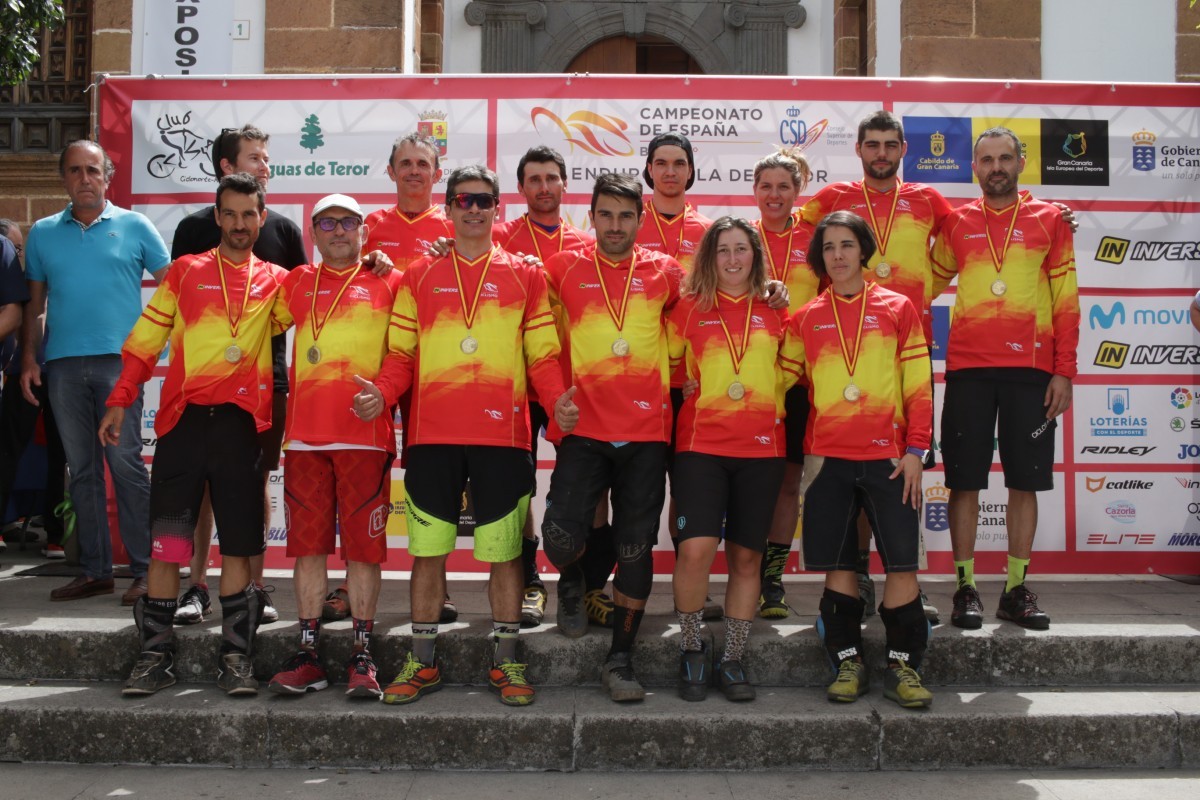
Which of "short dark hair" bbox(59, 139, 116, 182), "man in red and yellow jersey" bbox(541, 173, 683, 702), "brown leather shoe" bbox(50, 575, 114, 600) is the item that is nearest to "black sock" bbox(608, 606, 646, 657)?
"man in red and yellow jersey" bbox(541, 173, 683, 702)

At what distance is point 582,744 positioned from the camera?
13.5ft

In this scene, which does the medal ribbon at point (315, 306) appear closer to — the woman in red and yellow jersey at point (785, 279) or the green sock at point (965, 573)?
the woman in red and yellow jersey at point (785, 279)

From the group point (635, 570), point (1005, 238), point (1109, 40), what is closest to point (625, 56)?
point (1109, 40)

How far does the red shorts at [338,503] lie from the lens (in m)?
4.34

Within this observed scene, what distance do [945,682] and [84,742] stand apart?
3473 mm

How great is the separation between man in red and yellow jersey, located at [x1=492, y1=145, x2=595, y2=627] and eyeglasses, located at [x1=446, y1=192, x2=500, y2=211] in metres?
0.43

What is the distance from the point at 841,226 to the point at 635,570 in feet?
5.35

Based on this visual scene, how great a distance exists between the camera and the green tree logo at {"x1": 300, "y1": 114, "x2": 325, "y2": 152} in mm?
6152

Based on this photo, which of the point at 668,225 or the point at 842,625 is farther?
the point at 668,225

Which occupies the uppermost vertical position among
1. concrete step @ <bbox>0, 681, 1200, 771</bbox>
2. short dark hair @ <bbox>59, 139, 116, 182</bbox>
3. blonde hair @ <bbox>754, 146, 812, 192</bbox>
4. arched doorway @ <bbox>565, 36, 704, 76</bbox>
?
arched doorway @ <bbox>565, 36, 704, 76</bbox>

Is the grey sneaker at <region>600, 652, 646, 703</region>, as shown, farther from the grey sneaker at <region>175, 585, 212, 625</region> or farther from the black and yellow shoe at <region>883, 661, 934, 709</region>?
the grey sneaker at <region>175, 585, 212, 625</region>

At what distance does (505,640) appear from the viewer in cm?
434

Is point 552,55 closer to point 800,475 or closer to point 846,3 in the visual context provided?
point 846,3

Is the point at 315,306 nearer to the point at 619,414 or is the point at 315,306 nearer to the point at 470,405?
the point at 470,405
